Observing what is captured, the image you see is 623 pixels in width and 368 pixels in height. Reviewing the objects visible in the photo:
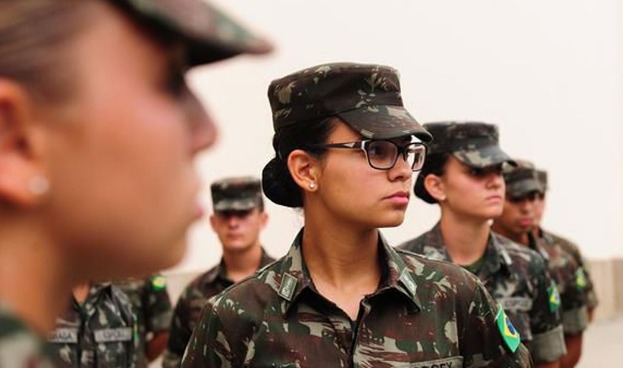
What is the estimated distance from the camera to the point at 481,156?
4.67 meters

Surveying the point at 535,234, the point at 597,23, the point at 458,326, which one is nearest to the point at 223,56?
the point at 458,326

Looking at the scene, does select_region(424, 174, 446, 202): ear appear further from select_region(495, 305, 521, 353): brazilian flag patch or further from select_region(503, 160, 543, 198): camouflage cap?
select_region(495, 305, 521, 353): brazilian flag patch

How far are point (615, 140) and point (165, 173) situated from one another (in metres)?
11.9

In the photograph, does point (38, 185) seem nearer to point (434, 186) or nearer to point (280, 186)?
point (280, 186)

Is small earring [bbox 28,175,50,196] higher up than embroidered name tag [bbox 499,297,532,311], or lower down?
higher up

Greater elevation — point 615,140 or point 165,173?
point 165,173

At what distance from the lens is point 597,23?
12.2 m

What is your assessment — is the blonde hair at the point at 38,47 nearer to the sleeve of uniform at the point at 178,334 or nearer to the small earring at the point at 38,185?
the small earring at the point at 38,185

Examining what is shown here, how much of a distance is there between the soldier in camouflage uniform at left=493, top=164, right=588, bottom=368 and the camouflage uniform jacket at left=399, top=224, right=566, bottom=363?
1.48 m

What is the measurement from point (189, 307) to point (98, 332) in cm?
64

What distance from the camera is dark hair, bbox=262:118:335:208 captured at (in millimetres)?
2908

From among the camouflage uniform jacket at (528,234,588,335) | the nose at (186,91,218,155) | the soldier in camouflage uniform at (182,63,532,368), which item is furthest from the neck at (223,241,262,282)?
the nose at (186,91,218,155)

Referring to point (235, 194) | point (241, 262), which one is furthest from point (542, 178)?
point (241, 262)

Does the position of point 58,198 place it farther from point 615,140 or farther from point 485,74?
point 615,140
